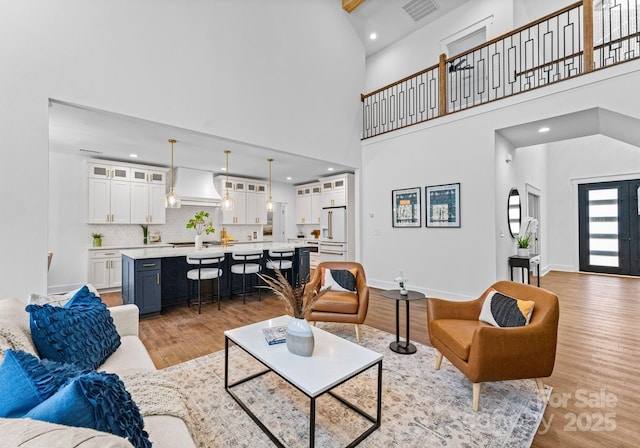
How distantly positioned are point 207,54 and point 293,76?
5.01 ft

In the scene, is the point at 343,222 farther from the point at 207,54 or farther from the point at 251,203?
the point at 207,54

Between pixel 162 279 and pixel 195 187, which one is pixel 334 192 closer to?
pixel 195 187

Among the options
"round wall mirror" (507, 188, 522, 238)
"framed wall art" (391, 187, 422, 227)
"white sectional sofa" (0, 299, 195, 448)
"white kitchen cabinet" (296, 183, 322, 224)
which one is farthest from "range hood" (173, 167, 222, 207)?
"round wall mirror" (507, 188, 522, 238)

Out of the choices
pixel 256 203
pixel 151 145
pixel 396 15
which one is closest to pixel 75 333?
pixel 151 145

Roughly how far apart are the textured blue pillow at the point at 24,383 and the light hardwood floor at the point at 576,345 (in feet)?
6.87

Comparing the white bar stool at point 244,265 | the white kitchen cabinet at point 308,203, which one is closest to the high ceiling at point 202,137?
the white kitchen cabinet at point 308,203

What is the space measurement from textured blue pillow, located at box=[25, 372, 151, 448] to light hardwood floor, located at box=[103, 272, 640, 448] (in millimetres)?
2101

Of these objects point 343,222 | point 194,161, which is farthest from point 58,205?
point 343,222

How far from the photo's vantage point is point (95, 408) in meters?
0.77

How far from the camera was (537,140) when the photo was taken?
4.88 metres

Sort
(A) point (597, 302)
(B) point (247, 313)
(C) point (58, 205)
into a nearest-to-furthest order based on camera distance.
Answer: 1. (B) point (247, 313)
2. (A) point (597, 302)
3. (C) point (58, 205)

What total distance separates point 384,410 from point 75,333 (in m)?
2.00

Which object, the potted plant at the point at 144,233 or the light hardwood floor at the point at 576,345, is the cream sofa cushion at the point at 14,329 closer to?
the light hardwood floor at the point at 576,345

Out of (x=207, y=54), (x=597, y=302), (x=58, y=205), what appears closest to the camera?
(x=207, y=54)
